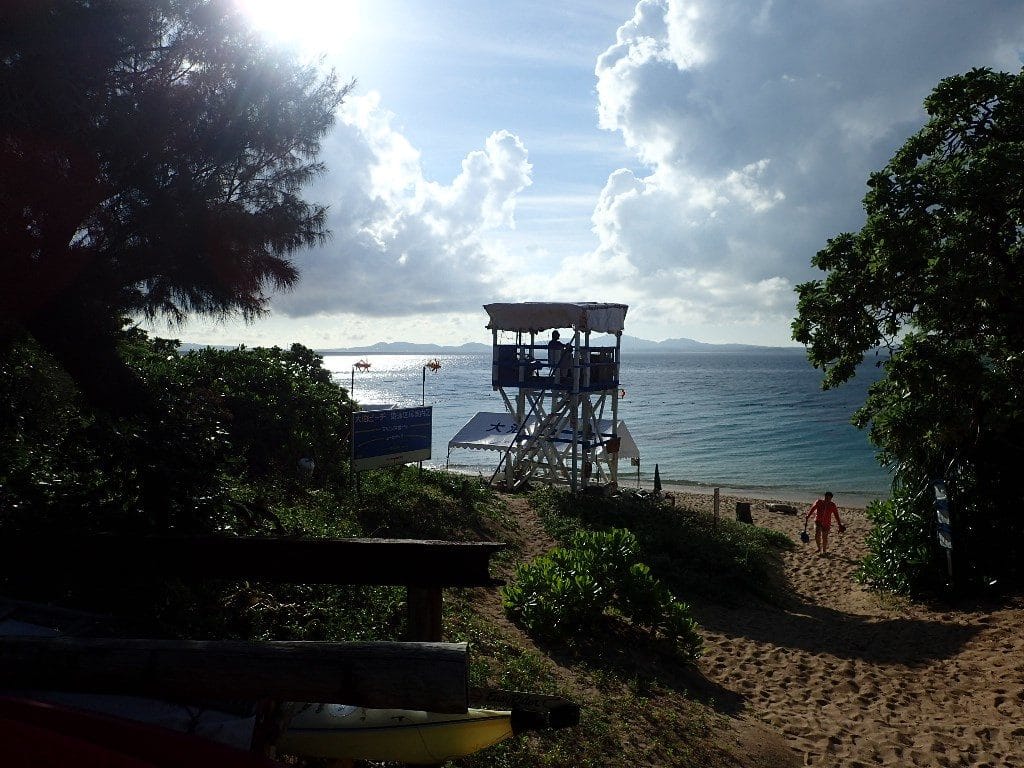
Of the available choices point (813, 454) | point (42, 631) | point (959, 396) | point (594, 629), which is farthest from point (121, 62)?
point (813, 454)

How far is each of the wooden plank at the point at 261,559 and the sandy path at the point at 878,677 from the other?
5.08 meters

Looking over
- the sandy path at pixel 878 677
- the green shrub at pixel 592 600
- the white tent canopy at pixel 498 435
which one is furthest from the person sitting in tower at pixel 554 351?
the green shrub at pixel 592 600

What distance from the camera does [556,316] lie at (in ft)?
62.8

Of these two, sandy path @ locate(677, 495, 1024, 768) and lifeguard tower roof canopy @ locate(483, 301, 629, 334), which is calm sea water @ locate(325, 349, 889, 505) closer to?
lifeguard tower roof canopy @ locate(483, 301, 629, 334)

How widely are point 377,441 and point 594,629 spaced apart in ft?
21.6

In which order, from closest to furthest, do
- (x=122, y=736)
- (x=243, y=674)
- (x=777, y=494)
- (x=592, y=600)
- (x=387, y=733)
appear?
(x=122, y=736) < (x=243, y=674) < (x=387, y=733) < (x=592, y=600) < (x=777, y=494)

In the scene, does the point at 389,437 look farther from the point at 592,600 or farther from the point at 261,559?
the point at 261,559

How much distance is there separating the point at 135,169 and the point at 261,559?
4.14m

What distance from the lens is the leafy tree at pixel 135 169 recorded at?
5.36 meters

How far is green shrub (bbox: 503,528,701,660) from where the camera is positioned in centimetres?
862

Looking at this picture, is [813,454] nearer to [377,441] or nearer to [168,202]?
[377,441]

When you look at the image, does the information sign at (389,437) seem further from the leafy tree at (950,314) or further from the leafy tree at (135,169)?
the leafy tree at (950,314)

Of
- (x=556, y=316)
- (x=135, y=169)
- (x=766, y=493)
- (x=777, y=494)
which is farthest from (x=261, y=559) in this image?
(x=777, y=494)

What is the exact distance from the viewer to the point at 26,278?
5.55 meters
